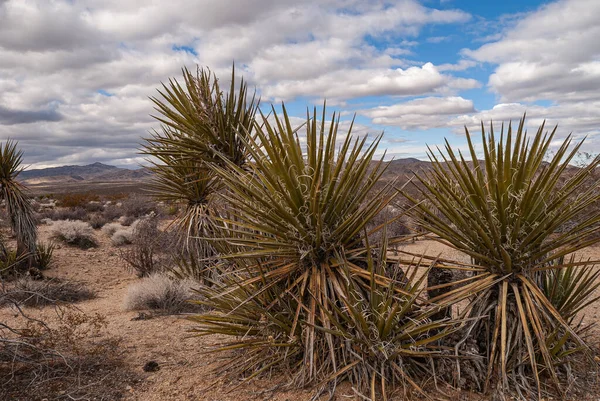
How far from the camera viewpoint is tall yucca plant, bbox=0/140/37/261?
1088cm

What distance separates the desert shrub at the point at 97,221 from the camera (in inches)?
821

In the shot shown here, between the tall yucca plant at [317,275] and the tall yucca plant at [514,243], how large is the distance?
22.9 inches

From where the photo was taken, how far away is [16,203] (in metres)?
10.9

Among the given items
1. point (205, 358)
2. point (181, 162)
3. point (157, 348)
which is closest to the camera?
point (205, 358)

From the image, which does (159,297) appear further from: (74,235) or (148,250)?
(74,235)

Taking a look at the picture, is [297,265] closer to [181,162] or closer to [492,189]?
[492,189]

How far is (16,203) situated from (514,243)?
37.2 ft

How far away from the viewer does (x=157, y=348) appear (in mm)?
5953

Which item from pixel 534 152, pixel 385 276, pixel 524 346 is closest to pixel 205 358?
pixel 385 276

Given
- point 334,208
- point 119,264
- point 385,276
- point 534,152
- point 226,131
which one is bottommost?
point 119,264

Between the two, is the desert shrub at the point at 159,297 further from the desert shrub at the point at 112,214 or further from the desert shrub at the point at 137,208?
the desert shrub at the point at 112,214

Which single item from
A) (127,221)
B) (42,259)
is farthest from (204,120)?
(127,221)

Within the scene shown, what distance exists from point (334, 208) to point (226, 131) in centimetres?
323

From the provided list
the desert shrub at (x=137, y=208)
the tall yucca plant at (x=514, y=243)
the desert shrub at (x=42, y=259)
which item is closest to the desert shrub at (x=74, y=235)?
the desert shrub at (x=42, y=259)
